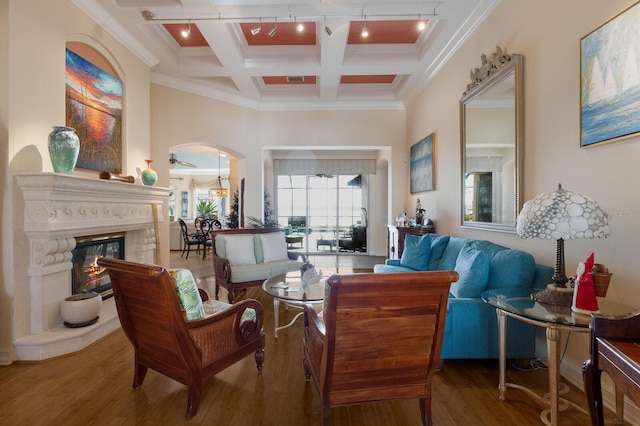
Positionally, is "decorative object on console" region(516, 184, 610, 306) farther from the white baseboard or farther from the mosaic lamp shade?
the white baseboard

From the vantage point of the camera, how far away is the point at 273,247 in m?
4.86

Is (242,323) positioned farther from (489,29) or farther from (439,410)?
(489,29)

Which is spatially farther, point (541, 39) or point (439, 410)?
point (541, 39)

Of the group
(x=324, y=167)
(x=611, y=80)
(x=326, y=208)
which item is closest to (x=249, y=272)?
(x=611, y=80)

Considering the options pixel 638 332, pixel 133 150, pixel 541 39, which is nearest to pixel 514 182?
pixel 541 39

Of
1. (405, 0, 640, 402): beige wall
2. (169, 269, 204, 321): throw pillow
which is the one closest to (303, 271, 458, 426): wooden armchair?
(169, 269, 204, 321): throw pillow

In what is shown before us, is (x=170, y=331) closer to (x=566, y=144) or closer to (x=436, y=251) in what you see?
(x=566, y=144)

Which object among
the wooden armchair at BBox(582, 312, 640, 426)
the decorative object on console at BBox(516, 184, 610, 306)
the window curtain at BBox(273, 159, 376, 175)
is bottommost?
the wooden armchair at BBox(582, 312, 640, 426)

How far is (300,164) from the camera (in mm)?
8562

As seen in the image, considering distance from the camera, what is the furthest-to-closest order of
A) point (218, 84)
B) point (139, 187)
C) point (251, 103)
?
point (251, 103) → point (218, 84) → point (139, 187)

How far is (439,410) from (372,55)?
452cm

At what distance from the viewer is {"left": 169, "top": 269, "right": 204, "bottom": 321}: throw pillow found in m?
1.98

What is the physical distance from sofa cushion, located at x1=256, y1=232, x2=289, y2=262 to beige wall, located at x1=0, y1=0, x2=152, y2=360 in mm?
2670

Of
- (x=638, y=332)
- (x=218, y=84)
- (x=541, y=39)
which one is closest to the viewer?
(x=638, y=332)
